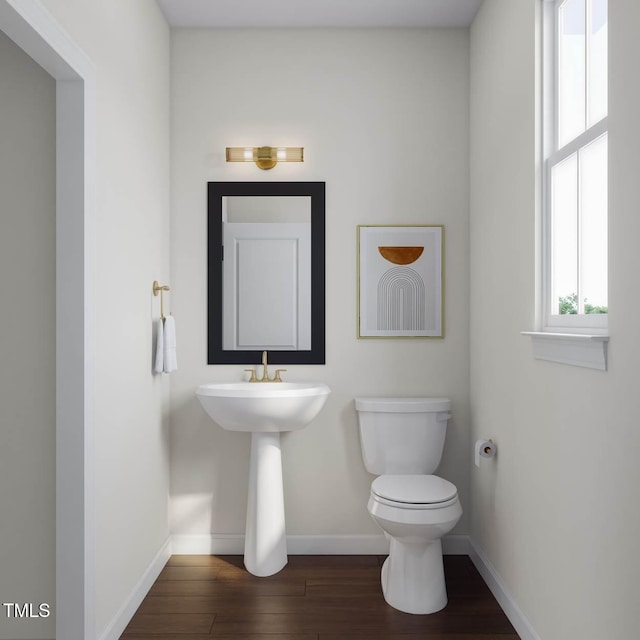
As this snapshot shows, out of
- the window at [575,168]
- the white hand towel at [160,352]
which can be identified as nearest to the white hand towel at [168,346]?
the white hand towel at [160,352]

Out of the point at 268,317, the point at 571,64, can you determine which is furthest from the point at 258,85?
the point at 571,64

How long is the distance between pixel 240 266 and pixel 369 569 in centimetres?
163

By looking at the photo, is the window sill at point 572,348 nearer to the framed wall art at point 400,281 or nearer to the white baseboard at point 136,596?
the framed wall art at point 400,281

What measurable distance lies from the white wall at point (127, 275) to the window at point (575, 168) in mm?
1561

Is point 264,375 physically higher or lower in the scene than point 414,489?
higher

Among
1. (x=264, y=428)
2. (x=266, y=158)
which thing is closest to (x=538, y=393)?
(x=264, y=428)

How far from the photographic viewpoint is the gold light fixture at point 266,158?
3006mm

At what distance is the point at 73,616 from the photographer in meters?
1.89

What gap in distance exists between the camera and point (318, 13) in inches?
114

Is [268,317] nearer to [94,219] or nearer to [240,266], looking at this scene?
[240,266]

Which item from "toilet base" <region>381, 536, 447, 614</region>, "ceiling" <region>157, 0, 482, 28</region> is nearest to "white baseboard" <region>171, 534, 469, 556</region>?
"toilet base" <region>381, 536, 447, 614</region>

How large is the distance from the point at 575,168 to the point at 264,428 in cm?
166

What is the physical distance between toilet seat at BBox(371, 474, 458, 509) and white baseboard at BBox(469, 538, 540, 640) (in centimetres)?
43

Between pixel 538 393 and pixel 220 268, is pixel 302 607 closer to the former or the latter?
pixel 538 393
